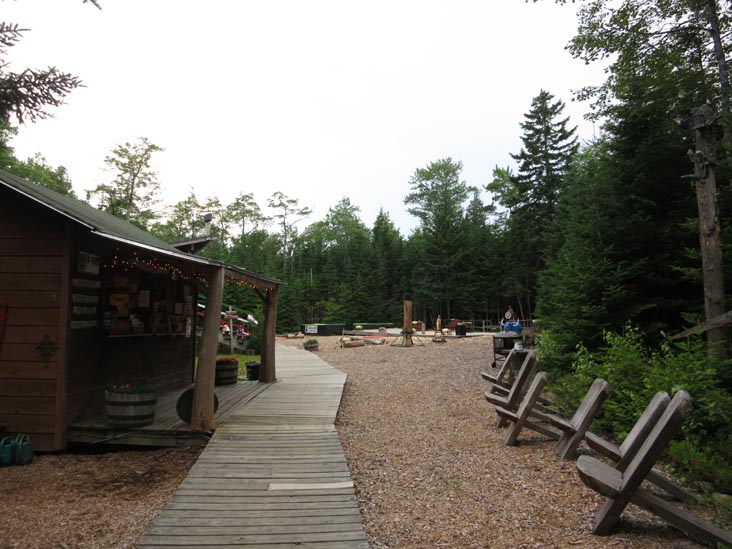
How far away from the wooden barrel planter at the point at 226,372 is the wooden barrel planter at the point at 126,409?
345 centimetres

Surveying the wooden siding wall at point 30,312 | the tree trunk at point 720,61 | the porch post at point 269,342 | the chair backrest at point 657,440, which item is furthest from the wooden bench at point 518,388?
the tree trunk at point 720,61

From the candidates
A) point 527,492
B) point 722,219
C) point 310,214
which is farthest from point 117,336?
point 310,214

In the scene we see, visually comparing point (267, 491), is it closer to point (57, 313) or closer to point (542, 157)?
point (57, 313)

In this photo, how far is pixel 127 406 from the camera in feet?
18.8

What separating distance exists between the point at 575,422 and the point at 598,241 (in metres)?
5.87

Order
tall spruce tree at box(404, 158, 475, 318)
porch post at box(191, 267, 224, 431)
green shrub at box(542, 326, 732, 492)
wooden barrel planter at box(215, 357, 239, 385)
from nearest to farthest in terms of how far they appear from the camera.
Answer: green shrub at box(542, 326, 732, 492) → porch post at box(191, 267, 224, 431) → wooden barrel planter at box(215, 357, 239, 385) → tall spruce tree at box(404, 158, 475, 318)

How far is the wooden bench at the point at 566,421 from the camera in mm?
4301

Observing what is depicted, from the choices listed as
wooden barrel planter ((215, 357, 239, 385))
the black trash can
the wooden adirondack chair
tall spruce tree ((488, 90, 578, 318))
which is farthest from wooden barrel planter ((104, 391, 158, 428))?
tall spruce tree ((488, 90, 578, 318))

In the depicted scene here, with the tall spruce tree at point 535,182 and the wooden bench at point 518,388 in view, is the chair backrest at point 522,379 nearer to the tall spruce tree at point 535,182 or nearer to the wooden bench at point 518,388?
the wooden bench at point 518,388

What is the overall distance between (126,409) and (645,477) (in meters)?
5.74

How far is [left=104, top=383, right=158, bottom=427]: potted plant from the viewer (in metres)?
5.72

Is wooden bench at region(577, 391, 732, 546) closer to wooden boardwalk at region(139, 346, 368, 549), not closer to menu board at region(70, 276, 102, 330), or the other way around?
wooden boardwalk at region(139, 346, 368, 549)

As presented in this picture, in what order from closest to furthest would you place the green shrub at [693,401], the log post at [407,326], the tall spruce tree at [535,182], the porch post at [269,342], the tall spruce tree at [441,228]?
the green shrub at [693,401] → the porch post at [269,342] → the log post at [407,326] → the tall spruce tree at [535,182] → the tall spruce tree at [441,228]

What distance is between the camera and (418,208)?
43.1m
